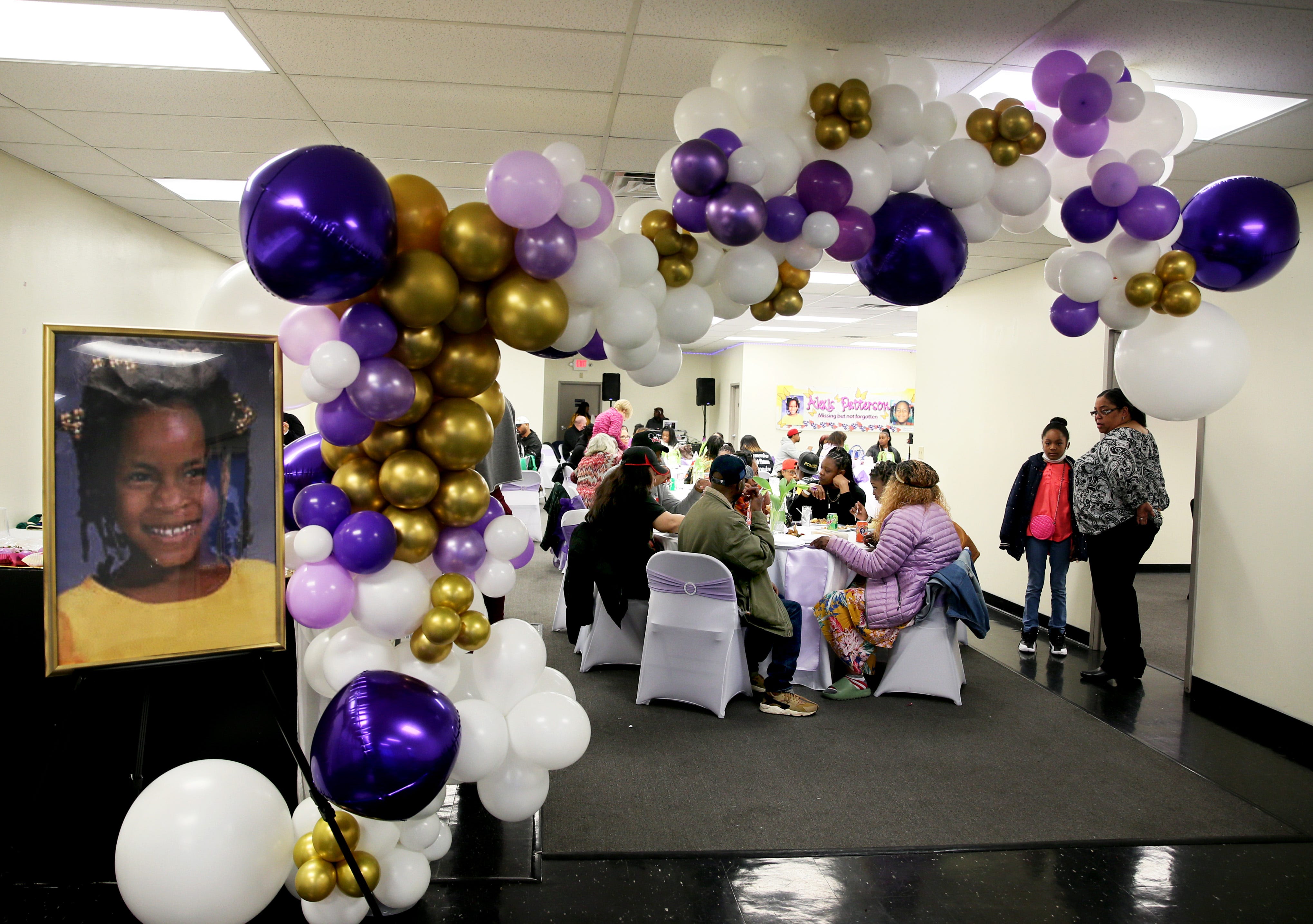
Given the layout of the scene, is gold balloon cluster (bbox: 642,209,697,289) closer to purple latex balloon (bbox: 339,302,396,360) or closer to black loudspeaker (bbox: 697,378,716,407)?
purple latex balloon (bbox: 339,302,396,360)

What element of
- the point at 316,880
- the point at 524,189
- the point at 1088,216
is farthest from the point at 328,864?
the point at 1088,216

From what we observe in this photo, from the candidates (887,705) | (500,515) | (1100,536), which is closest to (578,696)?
(887,705)

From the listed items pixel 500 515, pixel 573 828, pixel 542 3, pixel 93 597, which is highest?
pixel 542 3

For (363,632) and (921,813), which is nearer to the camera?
(363,632)

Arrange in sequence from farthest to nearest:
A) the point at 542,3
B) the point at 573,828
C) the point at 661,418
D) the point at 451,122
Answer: the point at 661,418 → the point at 451,122 → the point at 573,828 → the point at 542,3

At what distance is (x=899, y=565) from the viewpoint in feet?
12.2

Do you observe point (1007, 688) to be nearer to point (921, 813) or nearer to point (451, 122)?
point (921, 813)

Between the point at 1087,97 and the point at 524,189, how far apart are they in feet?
5.24

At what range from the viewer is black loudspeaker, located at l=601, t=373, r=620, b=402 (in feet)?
42.4

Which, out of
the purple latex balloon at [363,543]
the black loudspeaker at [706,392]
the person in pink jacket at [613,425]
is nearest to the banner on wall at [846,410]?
the black loudspeaker at [706,392]

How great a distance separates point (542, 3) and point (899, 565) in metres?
2.75

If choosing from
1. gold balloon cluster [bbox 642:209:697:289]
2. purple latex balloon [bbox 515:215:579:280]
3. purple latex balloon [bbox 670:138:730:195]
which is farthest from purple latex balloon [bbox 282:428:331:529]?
purple latex balloon [bbox 670:138:730:195]

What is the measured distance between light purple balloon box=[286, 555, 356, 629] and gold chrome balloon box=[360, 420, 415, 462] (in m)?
0.26

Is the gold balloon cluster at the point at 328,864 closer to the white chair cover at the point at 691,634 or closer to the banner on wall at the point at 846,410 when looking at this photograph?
Result: the white chair cover at the point at 691,634
